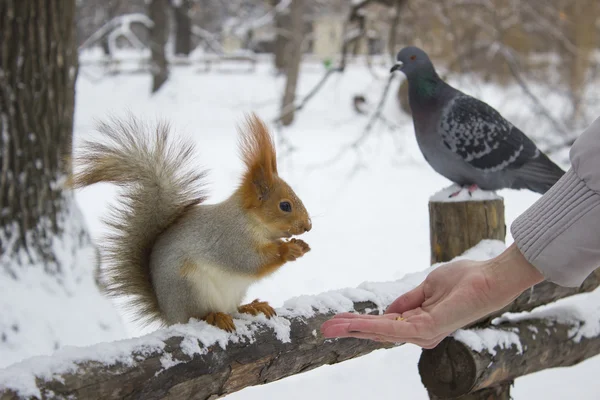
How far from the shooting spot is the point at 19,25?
8.34 feet

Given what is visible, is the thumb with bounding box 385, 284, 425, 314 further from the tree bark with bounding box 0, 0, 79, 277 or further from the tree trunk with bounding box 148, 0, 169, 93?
the tree trunk with bounding box 148, 0, 169, 93

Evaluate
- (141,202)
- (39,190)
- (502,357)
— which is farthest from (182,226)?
(39,190)

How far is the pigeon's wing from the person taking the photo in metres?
1.91

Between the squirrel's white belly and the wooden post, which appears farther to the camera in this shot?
the wooden post

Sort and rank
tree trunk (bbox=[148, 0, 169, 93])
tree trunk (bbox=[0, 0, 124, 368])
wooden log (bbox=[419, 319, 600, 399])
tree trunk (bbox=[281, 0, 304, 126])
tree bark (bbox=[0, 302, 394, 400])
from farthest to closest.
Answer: tree trunk (bbox=[148, 0, 169, 93])
tree trunk (bbox=[281, 0, 304, 126])
tree trunk (bbox=[0, 0, 124, 368])
wooden log (bbox=[419, 319, 600, 399])
tree bark (bbox=[0, 302, 394, 400])

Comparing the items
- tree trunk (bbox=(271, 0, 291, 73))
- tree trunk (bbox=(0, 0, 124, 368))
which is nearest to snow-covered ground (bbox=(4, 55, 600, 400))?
tree trunk (bbox=(0, 0, 124, 368))

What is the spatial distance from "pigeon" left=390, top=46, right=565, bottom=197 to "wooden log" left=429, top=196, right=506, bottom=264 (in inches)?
2.7

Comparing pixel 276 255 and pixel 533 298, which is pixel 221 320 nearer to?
pixel 276 255

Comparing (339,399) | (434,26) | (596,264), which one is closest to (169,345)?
(596,264)

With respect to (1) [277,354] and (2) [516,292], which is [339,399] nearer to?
(1) [277,354]

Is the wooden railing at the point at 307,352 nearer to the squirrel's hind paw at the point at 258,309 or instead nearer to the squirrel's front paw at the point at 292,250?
the squirrel's hind paw at the point at 258,309

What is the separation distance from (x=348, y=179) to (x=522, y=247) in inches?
152

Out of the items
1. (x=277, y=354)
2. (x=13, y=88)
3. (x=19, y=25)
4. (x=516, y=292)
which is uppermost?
(x=19, y=25)

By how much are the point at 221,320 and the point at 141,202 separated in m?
0.29
